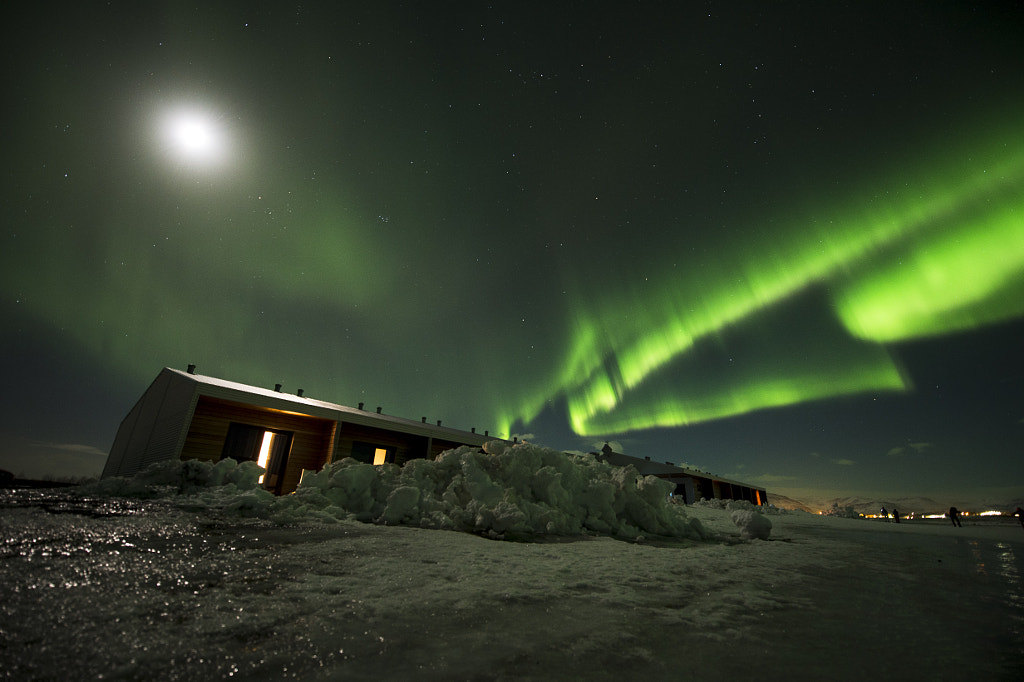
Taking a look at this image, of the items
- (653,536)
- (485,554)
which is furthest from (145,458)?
(653,536)

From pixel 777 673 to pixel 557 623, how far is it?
91 centimetres

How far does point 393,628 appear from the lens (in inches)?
67.7

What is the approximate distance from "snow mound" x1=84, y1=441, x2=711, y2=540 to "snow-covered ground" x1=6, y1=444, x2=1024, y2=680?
3.36 feet

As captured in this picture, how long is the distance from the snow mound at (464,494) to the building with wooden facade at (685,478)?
75.2 ft

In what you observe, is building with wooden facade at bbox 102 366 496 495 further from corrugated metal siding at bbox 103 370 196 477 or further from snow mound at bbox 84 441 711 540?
snow mound at bbox 84 441 711 540

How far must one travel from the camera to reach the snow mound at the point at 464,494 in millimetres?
5090

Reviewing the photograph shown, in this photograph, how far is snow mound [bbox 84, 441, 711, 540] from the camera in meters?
5.09

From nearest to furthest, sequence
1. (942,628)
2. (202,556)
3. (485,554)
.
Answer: (942,628), (202,556), (485,554)

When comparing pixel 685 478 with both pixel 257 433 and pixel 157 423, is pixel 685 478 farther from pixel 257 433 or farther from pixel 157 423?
pixel 157 423

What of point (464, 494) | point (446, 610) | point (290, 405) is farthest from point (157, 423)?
point (446, 610)

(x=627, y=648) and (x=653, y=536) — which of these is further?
(x=653, y=536)

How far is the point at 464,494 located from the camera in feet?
19.2

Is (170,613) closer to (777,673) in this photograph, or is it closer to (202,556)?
(202,556)

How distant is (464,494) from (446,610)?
13.0 ft
